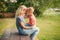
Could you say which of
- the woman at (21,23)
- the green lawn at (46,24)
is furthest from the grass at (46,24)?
the woman at (21,23)

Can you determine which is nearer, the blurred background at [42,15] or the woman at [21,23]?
the woman at [21,23]

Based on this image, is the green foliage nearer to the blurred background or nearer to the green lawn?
the blurred background

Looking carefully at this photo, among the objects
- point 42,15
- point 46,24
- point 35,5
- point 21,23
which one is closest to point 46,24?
point 46,24

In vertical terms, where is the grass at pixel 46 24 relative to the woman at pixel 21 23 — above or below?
below

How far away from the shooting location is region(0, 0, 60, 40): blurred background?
4496 mm

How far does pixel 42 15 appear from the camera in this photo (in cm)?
455

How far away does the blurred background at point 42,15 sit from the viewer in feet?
14.8

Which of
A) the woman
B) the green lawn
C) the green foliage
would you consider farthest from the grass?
the woman

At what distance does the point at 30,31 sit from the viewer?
11.9 feet

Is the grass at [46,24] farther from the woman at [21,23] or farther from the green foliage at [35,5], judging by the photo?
the woman at [21,23]

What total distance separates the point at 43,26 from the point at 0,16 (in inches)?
38.1

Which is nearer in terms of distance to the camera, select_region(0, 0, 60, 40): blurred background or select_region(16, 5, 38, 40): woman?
select_region(16, 5, 38, 40): woman

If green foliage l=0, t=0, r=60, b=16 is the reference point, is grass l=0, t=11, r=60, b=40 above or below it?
below

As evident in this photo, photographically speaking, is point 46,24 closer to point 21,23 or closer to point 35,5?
point 35,5
